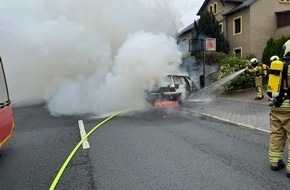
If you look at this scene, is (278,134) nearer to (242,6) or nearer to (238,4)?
(242,6)

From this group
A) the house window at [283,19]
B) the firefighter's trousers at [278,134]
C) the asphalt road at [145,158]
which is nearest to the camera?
the asphalt road at [145,158]

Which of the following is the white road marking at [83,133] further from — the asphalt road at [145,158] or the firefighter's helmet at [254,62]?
the firefighter's helmet at [254,62]

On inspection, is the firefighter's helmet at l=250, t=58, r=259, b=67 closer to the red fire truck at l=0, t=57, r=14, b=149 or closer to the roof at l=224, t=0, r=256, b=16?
the red fire truck at l=0, t=57, r=14, b=149

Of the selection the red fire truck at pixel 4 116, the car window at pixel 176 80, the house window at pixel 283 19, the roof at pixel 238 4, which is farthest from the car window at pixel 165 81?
the house window at pixel 283 19

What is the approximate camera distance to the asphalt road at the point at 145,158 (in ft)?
15.5

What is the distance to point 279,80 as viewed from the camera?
16.0ft

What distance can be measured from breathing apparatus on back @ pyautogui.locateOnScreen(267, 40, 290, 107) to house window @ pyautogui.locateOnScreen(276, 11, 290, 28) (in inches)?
903

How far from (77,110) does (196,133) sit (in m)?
6.00

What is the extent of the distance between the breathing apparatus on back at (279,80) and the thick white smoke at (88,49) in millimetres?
7175

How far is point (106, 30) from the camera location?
13.7m

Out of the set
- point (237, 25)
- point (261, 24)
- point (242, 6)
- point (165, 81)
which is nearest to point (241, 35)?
point (237, 25)

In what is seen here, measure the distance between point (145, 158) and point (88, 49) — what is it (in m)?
8.06

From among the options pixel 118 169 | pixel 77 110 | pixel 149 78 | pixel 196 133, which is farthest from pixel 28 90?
pixel 118 169

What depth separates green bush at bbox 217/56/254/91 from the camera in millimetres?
16500
